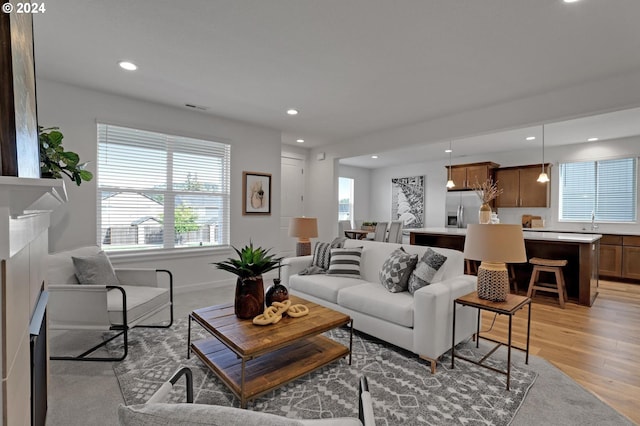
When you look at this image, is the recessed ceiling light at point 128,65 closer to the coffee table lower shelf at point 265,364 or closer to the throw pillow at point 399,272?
the coffee table lower shelf at point 265,364

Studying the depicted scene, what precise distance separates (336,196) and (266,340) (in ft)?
14.7

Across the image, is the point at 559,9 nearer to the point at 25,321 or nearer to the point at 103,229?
the point at 25,321

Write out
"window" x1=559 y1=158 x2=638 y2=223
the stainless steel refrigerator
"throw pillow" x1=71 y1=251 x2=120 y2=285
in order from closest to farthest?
"throw pillow" x1=71 y1=251 x2=120 y2=285 → "window" x1=559 y1=158 x2=638 y2=223 → the stainless steel refrigerator

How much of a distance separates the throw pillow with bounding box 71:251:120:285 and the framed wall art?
23.6 ft

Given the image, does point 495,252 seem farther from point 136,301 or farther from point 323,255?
point 136,301

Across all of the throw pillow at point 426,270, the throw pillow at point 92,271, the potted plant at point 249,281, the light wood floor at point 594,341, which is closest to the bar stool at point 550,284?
the light wood floor at point 594,341

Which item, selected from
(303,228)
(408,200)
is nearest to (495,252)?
(303,228)

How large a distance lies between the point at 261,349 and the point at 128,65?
9.81 feet

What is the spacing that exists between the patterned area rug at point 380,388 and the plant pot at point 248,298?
479 millimetres

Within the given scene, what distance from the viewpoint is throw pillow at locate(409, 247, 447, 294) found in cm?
271

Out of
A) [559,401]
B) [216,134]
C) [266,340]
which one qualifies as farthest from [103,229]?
[559,401]

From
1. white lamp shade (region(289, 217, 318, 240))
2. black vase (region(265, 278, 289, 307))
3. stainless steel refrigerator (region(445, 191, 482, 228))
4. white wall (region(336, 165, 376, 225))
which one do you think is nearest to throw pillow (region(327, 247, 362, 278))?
white lamp shade (region(289, 217, 318, 240))

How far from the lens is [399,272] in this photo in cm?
287

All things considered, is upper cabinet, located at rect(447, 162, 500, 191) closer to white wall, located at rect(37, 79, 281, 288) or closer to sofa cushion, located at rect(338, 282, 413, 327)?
white wall, located at rect(37, 79, 281, 288)
